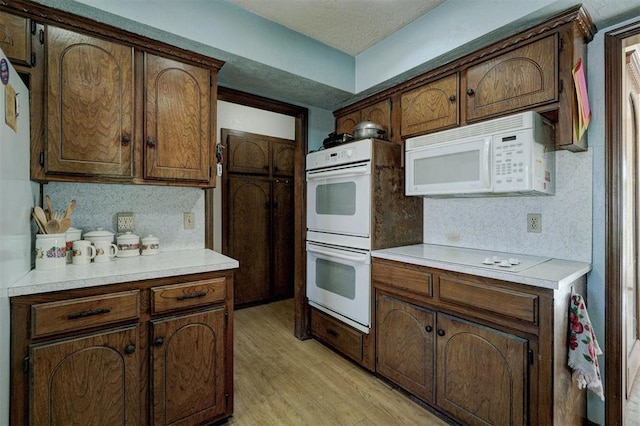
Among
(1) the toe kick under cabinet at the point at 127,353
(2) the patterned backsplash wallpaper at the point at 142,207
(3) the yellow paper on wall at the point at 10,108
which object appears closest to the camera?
(3) the yellow paper on wall at the point at 10,108

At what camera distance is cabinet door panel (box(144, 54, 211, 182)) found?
1781 mm

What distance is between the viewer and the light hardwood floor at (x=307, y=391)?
174 centimetres

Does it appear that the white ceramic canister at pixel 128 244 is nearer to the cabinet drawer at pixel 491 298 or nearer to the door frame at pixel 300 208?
the door frame at pixel 300 208

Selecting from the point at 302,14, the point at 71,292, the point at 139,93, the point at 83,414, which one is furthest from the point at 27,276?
the point at 302,14

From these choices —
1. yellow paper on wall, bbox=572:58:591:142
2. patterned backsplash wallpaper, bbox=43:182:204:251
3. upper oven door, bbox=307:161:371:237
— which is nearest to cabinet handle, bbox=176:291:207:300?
patterned backsplash wallpaper, bbox=43:182:204:251

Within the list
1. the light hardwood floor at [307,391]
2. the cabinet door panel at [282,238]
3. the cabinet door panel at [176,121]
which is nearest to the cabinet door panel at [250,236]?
the cabinet door panel at [282,238]

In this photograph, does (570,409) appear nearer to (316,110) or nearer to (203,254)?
(203,254)

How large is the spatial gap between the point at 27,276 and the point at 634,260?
12.3 ft

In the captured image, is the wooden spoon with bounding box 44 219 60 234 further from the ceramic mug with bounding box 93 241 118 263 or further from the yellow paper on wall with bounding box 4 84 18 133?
the yellow paper on wall with bounding box 4 84 18 133

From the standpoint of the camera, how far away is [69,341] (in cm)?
129

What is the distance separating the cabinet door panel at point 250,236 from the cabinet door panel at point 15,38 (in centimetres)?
209

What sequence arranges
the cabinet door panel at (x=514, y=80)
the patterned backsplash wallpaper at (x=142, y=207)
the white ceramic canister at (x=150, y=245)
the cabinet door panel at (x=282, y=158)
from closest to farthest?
the cabinet door panel at (x=514, y=80)
the patterned backsplash wallpaper at (x=142, y=207)
the white ceramic canister at (x=150, y=245)
the cabinet door panel at (x=282, y=158)

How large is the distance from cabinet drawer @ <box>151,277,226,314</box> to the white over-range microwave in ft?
4.72

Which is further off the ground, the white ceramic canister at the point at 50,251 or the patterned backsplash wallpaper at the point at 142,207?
the patterned backsplash wallpaper at the point at 142,207
